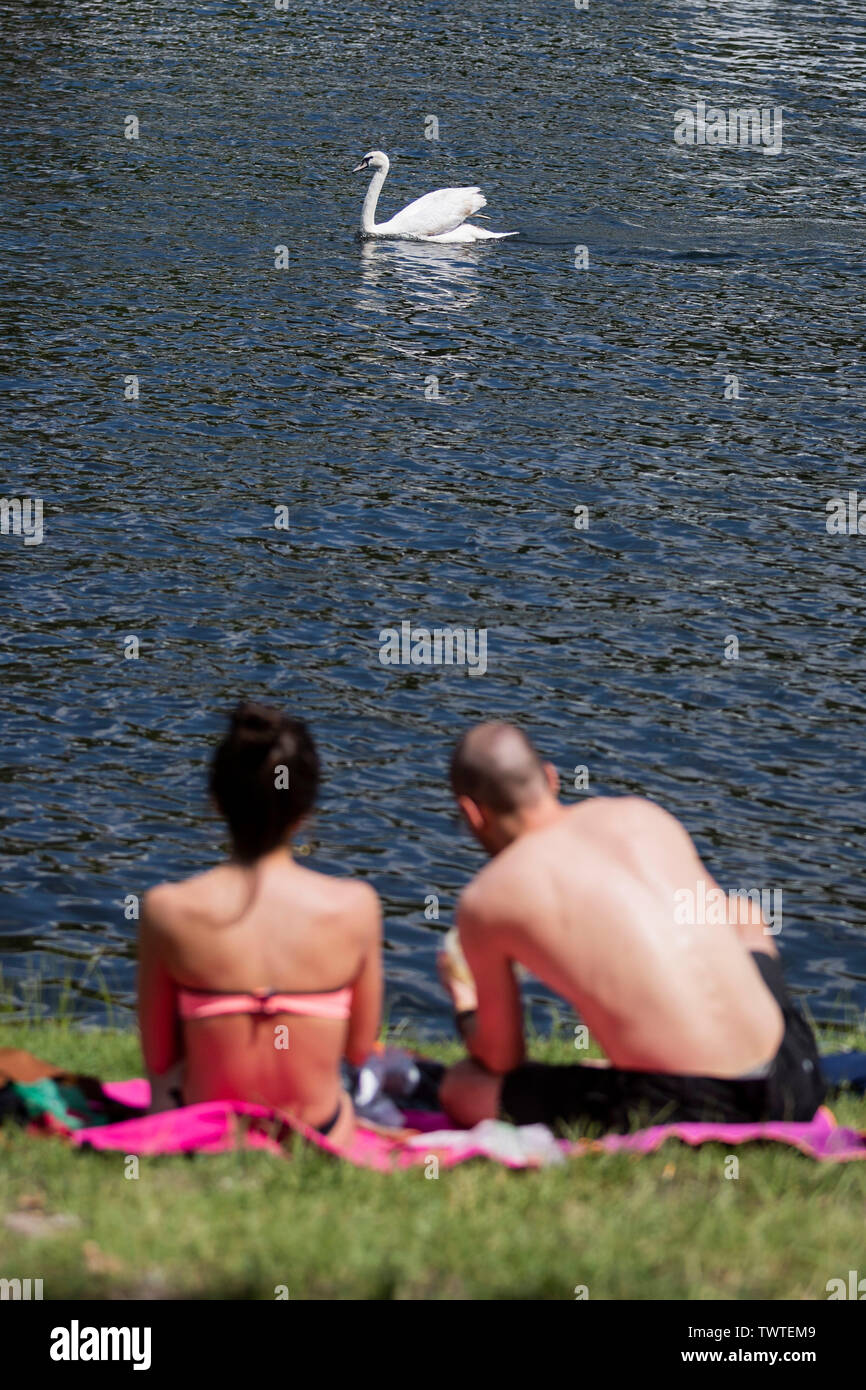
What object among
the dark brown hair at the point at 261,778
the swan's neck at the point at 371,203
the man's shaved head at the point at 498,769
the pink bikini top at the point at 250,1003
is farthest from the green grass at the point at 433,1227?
the swan's neck at the point at 371,203

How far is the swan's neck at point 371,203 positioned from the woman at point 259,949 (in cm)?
Result: 2013

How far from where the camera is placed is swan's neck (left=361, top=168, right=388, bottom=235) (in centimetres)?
2498

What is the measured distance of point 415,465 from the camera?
17.4 meters

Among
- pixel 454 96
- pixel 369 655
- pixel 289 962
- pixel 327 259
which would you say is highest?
pixel 454 96

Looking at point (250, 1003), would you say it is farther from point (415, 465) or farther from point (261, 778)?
point (415, 465)

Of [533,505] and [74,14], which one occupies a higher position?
[74,14]

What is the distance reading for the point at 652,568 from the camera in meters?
15.3

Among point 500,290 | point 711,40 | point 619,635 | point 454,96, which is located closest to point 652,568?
point 619,635

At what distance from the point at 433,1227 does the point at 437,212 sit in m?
21.4

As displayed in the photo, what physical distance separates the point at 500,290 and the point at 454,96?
9388mm

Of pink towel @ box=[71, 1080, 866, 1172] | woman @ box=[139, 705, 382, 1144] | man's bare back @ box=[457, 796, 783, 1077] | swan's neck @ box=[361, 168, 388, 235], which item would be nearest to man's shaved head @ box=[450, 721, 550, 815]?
man's bare back @ box=[457, 796, 783, 1077]

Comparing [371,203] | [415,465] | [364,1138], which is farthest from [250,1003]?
[371,203]

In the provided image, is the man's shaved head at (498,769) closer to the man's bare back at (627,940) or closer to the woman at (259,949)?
the man's bare back at (627,940)
